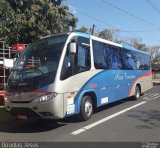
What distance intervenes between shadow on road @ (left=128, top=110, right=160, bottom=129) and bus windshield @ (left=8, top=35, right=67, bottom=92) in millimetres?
3078

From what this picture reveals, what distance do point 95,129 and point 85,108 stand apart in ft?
4.33

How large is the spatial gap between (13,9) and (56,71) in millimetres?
13297

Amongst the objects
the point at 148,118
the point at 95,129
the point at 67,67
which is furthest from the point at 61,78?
the point at 148,118

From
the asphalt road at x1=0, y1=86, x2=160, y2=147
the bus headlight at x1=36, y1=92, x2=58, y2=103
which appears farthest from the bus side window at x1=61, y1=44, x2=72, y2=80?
the asphalt road at x1=0, y1=86, x2=160, y2=147

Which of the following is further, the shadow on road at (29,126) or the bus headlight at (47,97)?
the shadow on road at (29,126)

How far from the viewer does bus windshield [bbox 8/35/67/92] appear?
29.6ft

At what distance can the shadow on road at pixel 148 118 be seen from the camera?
9.41 meters

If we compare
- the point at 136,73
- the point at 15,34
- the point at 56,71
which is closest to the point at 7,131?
the point at 56,71

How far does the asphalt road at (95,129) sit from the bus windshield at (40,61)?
1415mm

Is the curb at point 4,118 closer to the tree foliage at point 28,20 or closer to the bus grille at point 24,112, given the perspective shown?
the bus grille at point 24,112

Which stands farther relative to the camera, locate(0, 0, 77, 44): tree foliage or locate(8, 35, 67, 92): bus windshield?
locate(0, 0, 77, 44): tree foliage

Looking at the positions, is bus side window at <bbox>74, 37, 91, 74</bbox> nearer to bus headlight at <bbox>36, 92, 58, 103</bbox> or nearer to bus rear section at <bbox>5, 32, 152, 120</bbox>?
bus rear section at <bbox>5, 32, 152, 120</bbox>

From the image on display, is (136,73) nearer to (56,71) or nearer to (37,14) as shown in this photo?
(56,71)

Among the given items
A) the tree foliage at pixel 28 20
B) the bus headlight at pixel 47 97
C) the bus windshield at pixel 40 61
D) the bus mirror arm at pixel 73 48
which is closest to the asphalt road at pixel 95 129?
the bus headlight at pixel 47 97
